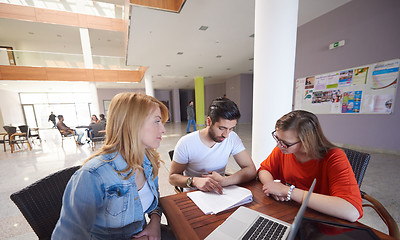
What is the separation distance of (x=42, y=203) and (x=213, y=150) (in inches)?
42.9

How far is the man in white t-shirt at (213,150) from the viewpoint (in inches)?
45.6

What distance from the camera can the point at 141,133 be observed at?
2.72ft

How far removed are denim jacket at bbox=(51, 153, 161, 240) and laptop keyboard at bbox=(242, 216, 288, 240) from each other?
1.84ft

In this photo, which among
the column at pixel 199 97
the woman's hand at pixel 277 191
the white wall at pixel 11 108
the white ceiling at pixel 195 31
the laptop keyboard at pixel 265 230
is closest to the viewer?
the laptop keyboard at pixel 265 230

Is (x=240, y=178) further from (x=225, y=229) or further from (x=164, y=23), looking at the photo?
(x=164, y=23)

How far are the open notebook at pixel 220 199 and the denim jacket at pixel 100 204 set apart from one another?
321 mm

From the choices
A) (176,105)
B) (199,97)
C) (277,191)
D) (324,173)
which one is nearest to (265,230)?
(277,191)

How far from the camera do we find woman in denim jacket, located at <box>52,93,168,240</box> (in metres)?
0.62

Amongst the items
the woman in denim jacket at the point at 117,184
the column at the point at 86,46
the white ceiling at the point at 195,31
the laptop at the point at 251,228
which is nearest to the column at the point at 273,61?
the laptop at the point at 251,228

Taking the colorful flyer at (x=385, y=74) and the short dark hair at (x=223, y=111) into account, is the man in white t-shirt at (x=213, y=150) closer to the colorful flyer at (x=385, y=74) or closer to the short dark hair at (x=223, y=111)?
the short dark hair at (x=223, y=111)

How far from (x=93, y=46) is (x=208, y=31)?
38.5ft

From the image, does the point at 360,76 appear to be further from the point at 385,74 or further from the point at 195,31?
the point at 195,31

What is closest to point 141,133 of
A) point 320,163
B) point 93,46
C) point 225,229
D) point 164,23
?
point 225,229

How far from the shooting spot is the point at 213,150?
4.25 ft
